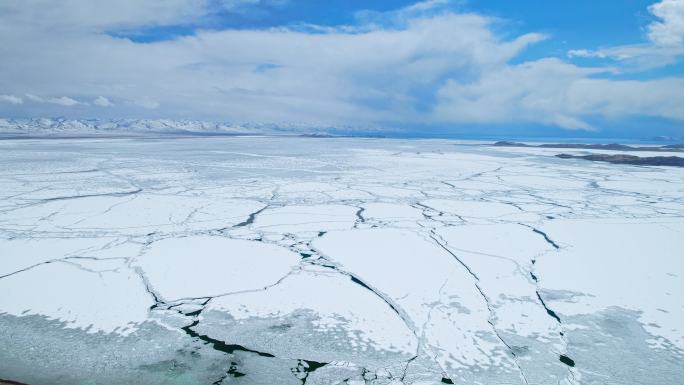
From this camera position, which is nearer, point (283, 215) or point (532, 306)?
point (532, 306)

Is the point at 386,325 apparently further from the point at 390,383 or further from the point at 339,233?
the point at 339,233

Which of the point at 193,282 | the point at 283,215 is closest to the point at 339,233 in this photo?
the point at 283,215

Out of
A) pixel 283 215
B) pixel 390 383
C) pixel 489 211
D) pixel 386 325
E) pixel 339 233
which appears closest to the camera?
pixel 390 383

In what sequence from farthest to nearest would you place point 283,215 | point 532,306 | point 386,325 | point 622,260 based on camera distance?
point 283,215 < point 622,260 < point 532,306 < point 386,325

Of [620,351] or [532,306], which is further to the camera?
[532,306]

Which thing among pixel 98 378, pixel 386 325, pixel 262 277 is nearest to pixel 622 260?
pixel 386 325

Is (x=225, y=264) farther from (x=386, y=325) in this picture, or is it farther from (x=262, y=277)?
(x=386, y=325)
